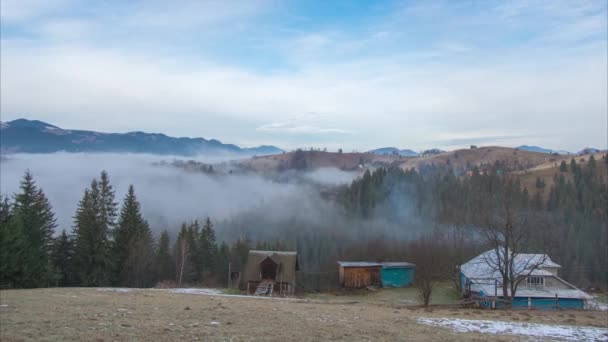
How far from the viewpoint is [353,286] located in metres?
52.3

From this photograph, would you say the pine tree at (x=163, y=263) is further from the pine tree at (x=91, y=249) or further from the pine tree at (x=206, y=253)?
the pine tree at (x=91, y=249)

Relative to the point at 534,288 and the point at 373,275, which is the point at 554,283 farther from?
the point at 373,275

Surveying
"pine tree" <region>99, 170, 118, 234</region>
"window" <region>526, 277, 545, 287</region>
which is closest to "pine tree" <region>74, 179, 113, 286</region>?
"pine tree" <region>99, 170, 118, 234</region>

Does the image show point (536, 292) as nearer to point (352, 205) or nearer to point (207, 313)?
point (207, 313)

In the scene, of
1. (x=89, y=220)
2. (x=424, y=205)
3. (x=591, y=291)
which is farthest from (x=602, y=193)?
(x=89, y=220)

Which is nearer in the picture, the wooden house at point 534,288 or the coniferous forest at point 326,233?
the wooden house at point 534,288

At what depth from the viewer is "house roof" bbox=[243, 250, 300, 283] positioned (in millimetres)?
44438

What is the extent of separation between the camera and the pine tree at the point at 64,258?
46.8 metres

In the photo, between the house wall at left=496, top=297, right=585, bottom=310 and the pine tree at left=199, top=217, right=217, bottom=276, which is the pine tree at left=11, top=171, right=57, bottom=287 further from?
the house wall at left=496, top=297, right=585, bottom=310

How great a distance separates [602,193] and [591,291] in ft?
177

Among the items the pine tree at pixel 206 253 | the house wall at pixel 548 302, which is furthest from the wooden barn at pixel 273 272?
the pine tree at pixel 206 253

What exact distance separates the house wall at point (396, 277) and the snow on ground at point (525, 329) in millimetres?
35865

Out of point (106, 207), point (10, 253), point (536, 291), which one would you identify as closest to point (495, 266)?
point (536, 291)

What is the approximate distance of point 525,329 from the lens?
1667 cm
